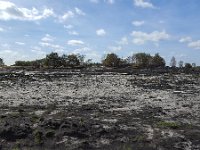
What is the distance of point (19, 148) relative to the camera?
14570 millimetres

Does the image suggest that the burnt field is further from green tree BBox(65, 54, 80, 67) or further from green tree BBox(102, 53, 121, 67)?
green tree BBox(102, 53, 121, 67)

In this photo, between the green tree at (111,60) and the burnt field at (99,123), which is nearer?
the burnt field at (99,123)

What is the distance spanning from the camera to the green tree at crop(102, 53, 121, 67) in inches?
4211

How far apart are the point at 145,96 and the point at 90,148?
15.5m

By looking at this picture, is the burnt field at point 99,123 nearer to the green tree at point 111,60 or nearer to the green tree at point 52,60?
the green tree at point 52,60

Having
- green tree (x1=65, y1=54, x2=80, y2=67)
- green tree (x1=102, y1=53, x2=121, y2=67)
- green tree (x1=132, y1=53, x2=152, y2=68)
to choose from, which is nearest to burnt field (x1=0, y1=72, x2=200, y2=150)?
green tree (x1=65, y1=54, x2=80, y2=67)

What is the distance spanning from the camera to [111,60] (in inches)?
4277

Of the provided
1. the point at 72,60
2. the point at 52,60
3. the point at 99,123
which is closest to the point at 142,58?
the point at 72,60

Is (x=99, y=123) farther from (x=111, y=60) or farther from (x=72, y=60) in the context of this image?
(x=111, y=60)

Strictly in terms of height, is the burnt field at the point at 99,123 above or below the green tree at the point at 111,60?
below

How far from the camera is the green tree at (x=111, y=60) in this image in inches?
4211

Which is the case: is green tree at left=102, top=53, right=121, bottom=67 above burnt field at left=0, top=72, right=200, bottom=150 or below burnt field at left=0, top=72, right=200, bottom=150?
above

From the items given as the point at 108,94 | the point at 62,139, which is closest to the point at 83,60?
the point at 108,94

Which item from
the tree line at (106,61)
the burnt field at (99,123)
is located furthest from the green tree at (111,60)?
the burnt field at (99,123)
